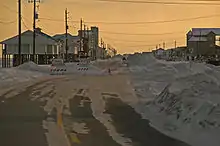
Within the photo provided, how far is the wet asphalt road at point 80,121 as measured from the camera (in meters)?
11.3

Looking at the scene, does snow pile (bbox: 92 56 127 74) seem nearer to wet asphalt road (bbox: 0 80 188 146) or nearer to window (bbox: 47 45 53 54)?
wet asphalt road (bbox: 0 80 188 146)

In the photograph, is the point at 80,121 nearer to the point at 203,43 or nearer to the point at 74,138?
the point at 74,138

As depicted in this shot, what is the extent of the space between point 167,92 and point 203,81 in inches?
59.5

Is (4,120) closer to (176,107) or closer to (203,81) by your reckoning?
(176,107)

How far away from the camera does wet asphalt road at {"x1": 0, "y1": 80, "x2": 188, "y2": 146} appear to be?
37.0 feet

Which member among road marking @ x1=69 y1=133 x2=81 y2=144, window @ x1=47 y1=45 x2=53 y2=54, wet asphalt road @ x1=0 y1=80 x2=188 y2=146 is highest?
window @ x1=47 y1=45 x2=53 y2=54

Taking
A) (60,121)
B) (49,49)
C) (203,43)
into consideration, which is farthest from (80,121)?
(203,43)

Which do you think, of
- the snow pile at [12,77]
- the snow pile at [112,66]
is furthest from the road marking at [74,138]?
the snow pile at [112,66]

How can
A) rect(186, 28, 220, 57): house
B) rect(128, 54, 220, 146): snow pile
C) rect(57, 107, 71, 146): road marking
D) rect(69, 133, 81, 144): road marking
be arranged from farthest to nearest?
rect(186, 28, 220, 57): house → rect(57, 107, 71, 146): road marking → rect(128, 54, 220, 146): snow pile → rect(69, 133, 81, 144): road marking

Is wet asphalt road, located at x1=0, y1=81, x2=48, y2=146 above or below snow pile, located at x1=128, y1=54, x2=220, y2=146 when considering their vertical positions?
below

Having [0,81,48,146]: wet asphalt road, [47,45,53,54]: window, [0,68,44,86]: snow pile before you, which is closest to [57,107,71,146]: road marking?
[0,81,48,146]: wet asphalt road

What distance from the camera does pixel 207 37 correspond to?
183750 millimetres

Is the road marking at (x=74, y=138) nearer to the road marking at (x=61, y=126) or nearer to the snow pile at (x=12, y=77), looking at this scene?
the road marking at (x=61, y=126)

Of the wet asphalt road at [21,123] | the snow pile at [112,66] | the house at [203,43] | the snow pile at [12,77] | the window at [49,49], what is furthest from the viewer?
the house at [203,43]
